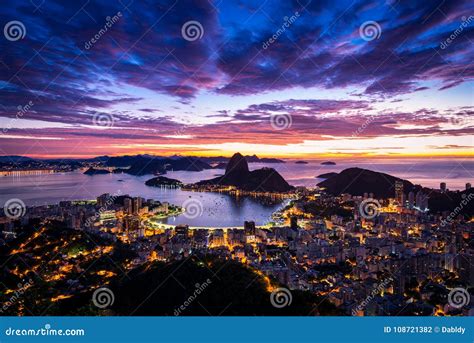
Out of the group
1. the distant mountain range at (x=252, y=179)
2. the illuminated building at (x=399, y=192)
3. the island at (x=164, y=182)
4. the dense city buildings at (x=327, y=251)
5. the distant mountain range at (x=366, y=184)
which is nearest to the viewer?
the dense city buildings at (x=327, y=251)

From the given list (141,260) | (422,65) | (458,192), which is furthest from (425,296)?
(458,192)

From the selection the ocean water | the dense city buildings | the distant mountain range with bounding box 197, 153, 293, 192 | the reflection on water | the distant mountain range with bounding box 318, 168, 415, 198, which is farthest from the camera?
the distant mountain range with bounding box 197, 153, 293, 192

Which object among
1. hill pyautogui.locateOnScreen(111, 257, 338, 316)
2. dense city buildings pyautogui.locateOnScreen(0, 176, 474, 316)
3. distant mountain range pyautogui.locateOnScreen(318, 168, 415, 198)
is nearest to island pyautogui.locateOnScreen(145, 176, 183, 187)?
dense city buildings pyautogui.locateOnScreen(0, 176, 474, 316)

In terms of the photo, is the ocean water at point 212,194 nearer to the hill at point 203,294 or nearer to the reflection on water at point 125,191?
the reflection on water at point 125,191

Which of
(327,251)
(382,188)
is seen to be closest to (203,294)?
(327,251)

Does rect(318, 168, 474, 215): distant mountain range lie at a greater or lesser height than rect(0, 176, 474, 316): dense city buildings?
greater

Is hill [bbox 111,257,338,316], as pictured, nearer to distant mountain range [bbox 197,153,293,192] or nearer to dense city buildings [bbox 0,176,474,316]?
dense city buildings [bbox 0,176,474,316]

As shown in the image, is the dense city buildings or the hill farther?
the dense city buildings

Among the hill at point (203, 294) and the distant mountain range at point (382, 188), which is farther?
the distant mountain range at point (382, 188)

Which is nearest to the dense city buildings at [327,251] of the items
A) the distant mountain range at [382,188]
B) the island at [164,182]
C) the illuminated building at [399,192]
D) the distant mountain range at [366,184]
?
the illuminated building at [399,192]
